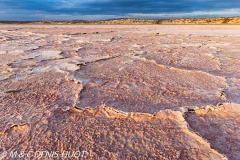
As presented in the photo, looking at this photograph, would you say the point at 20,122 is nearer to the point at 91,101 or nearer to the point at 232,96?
the point at 91,101

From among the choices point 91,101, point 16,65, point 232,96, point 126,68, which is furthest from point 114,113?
point 16,65

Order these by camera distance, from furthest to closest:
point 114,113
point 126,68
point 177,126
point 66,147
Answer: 1. point 126,68
2. point 114,113
3. point 177,126
4. point 66,147

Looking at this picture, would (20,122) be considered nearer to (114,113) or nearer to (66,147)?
(66,147)

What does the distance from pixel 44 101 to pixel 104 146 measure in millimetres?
695

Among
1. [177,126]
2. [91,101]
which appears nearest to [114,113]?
[91,101]

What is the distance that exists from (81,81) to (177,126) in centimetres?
102

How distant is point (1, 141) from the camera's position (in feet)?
3.50

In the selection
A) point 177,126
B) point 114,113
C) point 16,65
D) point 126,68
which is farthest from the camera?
point 16,65

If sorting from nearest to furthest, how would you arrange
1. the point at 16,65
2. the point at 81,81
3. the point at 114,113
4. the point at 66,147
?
the point at 66,147, the point at 114,113, the point at 81,81, the point at 16,65

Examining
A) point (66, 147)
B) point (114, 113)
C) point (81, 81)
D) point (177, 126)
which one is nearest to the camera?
point (66, 147)

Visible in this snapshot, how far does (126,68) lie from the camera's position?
2.36 metres

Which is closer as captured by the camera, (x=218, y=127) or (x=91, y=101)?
(x=218, y=127)

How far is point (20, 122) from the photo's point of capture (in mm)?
1226

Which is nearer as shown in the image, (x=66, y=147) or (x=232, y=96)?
(x=66, y=147)
